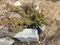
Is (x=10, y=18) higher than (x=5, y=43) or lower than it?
higher

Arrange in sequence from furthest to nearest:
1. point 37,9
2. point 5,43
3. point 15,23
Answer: point 37,9 → point 15,23 → point 5,43

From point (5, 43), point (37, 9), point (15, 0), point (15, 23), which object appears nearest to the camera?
point (5, 43)

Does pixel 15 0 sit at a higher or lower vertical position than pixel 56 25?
higher

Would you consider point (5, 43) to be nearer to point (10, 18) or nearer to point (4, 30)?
point (4, 30)

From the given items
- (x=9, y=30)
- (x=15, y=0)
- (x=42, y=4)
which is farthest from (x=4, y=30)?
(x=42, y=4)

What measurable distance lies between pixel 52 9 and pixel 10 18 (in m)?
1.43

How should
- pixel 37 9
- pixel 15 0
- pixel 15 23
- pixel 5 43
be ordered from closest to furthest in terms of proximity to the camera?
1. pixel 5 43
2. pixel 15 23
3. pixel 37 9
4. pixel 15 0

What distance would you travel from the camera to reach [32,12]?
506 centimetres

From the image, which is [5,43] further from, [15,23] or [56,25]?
[56,25]

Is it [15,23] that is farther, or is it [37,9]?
[37,9]

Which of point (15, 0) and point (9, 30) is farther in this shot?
point (15, 0)

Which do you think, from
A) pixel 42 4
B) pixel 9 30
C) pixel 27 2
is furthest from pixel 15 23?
pixel 42 4

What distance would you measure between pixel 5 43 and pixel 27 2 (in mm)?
1481

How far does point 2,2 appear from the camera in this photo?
5480 mm
